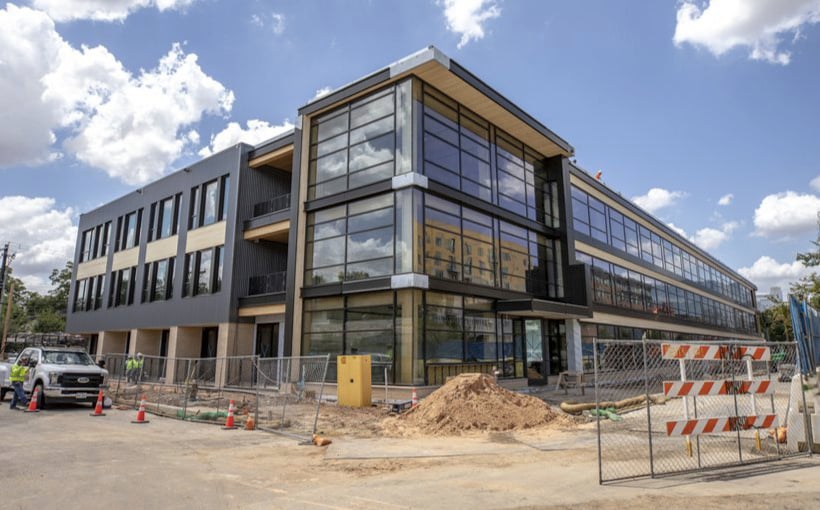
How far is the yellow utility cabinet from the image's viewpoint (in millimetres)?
17312

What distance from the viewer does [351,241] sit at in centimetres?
2120

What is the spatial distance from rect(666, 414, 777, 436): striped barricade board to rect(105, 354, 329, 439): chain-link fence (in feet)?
24.4

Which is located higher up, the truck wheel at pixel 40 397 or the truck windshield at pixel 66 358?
the truck windshield at pixel 66 358

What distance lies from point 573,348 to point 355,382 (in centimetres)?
1405

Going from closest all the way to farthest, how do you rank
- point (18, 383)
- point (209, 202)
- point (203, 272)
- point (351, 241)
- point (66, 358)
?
point (18, 383) < point (66, 358) < point (351, 241) < point (203, 272) < point (209, 202)

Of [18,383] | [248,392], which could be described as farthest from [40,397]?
[248,392]

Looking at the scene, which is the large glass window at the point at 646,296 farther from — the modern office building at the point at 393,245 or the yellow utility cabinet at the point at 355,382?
the yellow utility cabinet at the point at 355,382

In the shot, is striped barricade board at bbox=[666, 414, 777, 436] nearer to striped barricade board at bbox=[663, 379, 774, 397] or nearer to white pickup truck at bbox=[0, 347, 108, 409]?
striped barricade board at bbox=[663, 379, 774, 397]

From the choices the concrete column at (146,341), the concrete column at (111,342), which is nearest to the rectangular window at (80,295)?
the concrete column at (111,342)

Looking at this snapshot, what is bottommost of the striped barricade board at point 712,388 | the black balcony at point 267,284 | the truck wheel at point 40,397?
the truck wheel at point 40,397

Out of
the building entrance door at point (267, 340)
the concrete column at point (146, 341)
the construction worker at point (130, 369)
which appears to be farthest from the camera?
the concrete column at point (146, 341)

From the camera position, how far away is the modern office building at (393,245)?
19812 mm

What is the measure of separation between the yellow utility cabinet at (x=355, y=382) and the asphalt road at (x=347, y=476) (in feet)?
16.7

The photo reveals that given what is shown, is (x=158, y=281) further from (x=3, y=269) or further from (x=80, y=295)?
(x=3, y=269)
